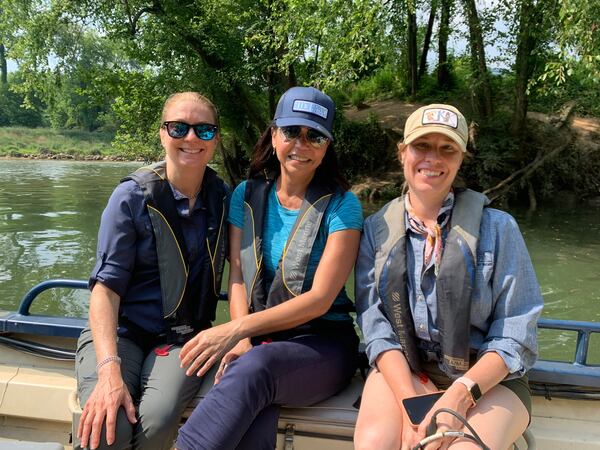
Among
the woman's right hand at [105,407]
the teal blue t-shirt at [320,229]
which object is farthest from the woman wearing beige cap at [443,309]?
the woman's right hand at [105,407]

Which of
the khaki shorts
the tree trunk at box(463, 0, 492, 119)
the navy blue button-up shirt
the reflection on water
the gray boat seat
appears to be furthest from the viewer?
the tree trunk at box(463, 0, 492, 119)

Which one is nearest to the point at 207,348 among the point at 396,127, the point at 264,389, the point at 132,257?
the point at 264,389

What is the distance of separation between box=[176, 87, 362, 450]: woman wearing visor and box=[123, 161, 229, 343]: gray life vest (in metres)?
0.09

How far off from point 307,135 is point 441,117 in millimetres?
601

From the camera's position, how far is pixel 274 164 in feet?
8.88

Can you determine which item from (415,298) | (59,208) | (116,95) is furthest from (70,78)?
(415,298)

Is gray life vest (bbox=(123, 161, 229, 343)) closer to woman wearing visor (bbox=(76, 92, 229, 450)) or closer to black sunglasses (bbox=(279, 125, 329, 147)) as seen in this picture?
woman wearing visor (bbox=(76, 92, 229, 450))

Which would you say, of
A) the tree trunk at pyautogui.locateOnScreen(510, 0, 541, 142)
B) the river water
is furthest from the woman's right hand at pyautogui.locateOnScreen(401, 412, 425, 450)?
the tree trunk at pyautogui.locateOnScreen(510, 0, 541, 142)

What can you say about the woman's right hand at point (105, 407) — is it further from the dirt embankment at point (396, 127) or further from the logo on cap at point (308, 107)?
the dirt embankment at point (396, 127)

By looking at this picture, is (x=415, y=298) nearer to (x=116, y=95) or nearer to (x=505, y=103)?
(x=505, y=103)

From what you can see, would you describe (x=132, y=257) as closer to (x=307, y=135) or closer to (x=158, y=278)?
(x=158, y=278)

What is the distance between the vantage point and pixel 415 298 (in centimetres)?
222

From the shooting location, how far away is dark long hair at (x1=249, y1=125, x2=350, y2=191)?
8.50ft

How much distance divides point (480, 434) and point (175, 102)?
191 centimetres
